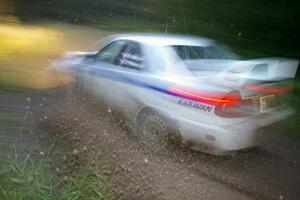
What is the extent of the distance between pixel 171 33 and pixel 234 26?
1.71 feet

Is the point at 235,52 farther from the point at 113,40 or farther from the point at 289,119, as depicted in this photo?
the point at 113,40

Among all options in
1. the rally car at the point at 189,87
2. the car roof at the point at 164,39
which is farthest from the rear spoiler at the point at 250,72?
the car roof at the point at 164,39

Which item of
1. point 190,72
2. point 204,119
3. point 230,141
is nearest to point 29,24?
point 190,72

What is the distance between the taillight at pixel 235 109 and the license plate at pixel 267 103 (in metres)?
0.10

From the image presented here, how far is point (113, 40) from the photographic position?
3246 mm

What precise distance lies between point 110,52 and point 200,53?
2.19 ft

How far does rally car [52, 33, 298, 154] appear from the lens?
2.72 meters

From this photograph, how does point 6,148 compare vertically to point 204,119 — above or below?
below

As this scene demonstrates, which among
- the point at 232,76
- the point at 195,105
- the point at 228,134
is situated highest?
the point at 232,76

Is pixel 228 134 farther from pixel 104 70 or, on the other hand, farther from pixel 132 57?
pixel 104 70

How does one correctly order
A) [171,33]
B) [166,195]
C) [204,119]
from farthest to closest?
1. [171,33]
2. [166,195]
3. [204,119]

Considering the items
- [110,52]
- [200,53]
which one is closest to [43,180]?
[110,52]

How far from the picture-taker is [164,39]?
3148mm

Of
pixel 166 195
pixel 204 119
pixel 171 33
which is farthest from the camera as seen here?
pixel 171 33
